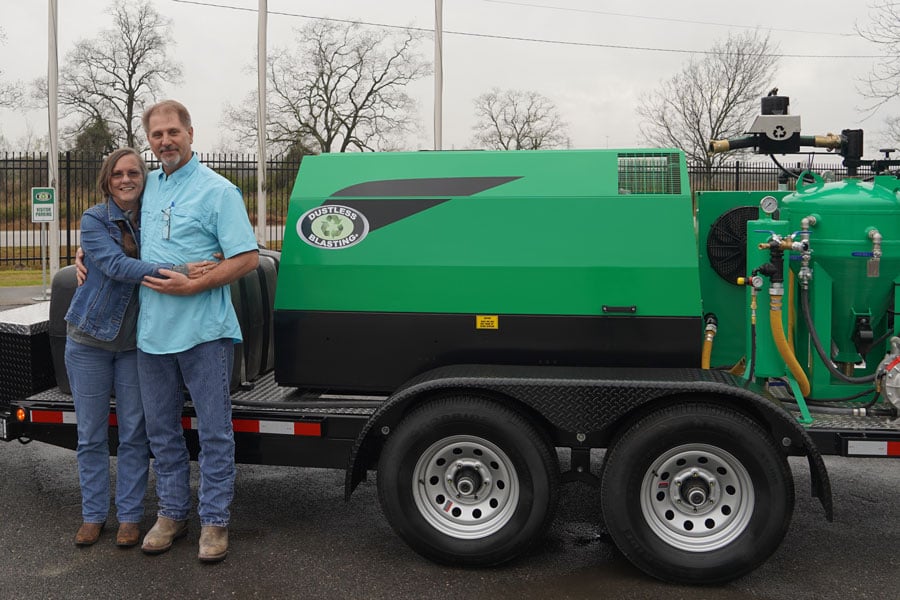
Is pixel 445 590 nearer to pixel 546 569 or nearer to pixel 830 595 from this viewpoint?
pixel 546 569

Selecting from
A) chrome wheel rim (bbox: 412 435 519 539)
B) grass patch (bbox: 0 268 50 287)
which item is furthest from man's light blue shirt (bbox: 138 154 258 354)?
grass patch (bbox: 0 268 50 287)

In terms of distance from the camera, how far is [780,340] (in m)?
4.02

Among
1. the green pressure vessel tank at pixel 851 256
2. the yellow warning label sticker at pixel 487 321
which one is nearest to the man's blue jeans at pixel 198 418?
the yellow warning label sticker at pixel 487 321

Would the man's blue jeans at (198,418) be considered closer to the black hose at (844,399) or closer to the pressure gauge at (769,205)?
the pressure gauge at (769,205)

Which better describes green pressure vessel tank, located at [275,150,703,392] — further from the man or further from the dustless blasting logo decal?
the man

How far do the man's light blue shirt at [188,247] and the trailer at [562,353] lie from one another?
0.39m

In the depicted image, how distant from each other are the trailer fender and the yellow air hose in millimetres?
260

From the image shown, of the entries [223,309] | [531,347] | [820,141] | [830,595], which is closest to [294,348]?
[223,309]

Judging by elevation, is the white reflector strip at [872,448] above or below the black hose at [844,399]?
below

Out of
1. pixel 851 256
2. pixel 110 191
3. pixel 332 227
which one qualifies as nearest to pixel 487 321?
pixel 332 227

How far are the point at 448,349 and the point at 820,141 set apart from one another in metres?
2.35

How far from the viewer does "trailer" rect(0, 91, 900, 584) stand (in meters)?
3.73

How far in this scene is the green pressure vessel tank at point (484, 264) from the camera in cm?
396

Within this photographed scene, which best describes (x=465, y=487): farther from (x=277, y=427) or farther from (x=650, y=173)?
(x=650, y=173)
